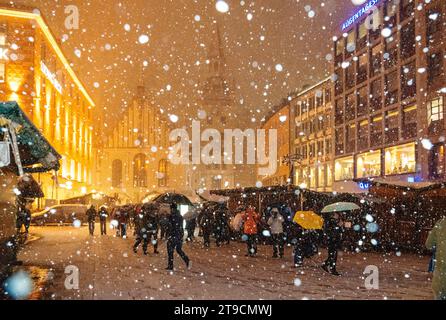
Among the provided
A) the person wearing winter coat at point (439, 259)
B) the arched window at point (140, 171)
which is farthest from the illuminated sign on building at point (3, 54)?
the person wearing winter coat at point (439, 259)

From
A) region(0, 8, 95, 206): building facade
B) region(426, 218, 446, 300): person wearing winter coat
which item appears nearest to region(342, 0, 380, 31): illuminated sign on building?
Result: region(0, 8, 95, 206): building facade

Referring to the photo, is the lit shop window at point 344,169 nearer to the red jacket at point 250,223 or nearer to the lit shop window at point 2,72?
the red jacket at point 250,223

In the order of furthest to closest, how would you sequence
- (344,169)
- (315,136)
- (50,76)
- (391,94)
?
(315,136), (50,76), (344,169), (391,94)

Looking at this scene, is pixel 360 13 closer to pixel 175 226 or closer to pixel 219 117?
pixel 175 226

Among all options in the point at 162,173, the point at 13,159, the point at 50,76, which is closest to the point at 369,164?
the point at 50,76

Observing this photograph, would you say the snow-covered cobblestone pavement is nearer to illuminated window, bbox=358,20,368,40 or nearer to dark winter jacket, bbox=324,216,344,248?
dark winter jacket, bbox=324,216,344,248

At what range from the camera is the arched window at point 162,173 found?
68375 mm

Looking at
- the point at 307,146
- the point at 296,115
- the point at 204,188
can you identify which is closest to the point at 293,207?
the point at 307,146

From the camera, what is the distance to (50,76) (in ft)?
145

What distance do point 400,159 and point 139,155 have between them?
42150 millimetres

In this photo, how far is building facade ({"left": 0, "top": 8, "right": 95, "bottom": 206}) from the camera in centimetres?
3759
